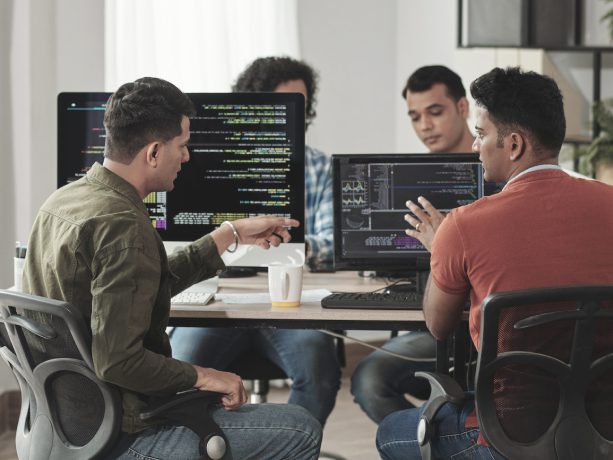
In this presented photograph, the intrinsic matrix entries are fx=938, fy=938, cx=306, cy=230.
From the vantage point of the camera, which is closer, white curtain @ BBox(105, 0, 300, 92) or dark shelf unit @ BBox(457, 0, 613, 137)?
white curtain @ BBox(105, 0, 300, 92)

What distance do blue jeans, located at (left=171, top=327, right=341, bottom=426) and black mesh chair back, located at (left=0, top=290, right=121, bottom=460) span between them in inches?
34.5

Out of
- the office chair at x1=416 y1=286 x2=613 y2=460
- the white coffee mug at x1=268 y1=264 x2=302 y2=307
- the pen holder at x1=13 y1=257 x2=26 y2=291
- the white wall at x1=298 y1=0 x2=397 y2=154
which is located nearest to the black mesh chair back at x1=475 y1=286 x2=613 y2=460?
the office chair at x1=416 y1=286 x2=613 y2=460

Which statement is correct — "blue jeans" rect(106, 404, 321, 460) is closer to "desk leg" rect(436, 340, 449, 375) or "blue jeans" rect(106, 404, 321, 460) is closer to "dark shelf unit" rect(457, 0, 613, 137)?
"desk leg" rect(436, 340, 449, 375)

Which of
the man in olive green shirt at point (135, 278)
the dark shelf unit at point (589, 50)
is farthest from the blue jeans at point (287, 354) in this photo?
the dark shelf unit at point (589, 50)

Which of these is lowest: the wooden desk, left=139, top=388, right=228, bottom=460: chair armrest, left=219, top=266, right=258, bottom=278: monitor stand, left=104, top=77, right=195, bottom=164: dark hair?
left=139, top=388, right=228, bottom=460: chair armrest

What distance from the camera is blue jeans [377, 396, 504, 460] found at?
1.86 metres

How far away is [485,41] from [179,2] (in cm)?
138

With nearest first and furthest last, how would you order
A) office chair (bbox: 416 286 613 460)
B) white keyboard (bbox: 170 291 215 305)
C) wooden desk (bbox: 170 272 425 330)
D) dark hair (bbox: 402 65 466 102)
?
1. office chair (bbox: 416 286 613 460)
2. wooden desk (bbox: 170 272 425 330)
3. white keyboard (bbox: 170 291 215 305)
4. dark hair (bbox: 402 65 466 102)

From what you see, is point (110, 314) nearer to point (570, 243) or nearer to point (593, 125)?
point (570, 243)

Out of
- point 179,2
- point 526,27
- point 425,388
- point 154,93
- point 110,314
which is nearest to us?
point 110,314

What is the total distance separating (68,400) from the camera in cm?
178

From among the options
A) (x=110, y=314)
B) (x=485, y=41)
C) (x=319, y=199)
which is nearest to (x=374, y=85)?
(x=485, y=41)

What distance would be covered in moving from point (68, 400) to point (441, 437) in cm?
74

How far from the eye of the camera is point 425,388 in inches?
104
